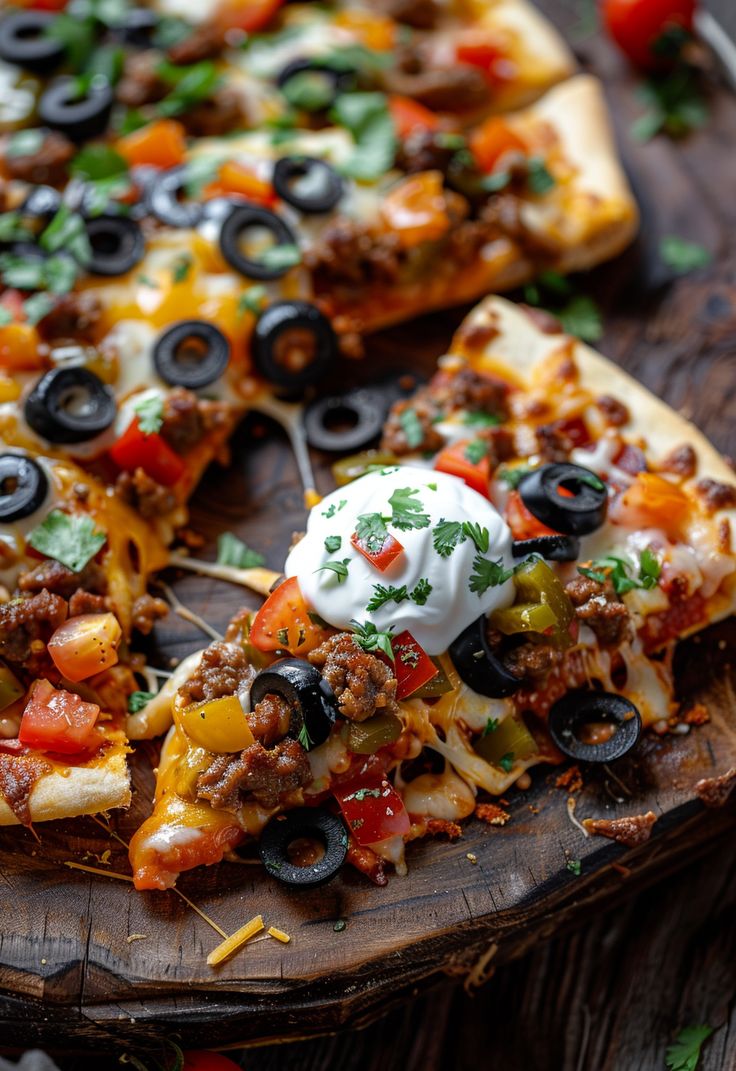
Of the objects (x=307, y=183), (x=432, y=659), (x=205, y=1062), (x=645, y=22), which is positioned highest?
(x=645, y=22)

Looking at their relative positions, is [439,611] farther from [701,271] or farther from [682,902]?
[701,271]

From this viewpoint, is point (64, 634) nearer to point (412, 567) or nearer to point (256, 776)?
point (256, 776)

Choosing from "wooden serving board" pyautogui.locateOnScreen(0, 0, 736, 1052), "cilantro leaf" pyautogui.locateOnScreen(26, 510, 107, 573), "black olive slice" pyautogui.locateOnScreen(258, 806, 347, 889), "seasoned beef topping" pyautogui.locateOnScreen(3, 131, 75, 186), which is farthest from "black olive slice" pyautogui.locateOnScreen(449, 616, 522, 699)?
"seasoned beef topping" pyautogui.locateOnScreen(3, 131, 75, 186)

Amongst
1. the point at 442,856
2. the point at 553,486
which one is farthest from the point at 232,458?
the point at 442,856

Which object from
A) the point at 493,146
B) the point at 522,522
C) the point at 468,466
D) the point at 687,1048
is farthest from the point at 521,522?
the point at 493,146

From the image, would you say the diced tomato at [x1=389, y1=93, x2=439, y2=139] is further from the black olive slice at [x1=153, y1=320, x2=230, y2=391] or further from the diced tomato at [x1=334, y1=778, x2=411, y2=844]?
the diced tomato at [x1=334, y1=778, x2=411, y2=844]

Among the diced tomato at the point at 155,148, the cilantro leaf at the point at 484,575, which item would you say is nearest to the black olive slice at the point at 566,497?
the cilantro leaf at the point at 484,575
